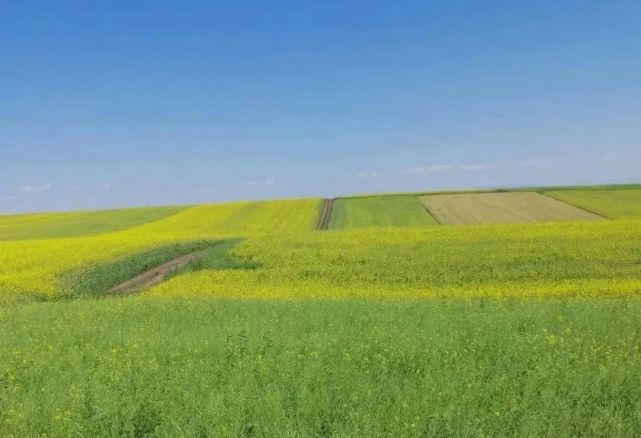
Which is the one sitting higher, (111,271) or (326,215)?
(326,215)

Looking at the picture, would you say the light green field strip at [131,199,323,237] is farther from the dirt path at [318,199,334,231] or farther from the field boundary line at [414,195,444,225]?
the field boundary line at [414,195,444,225]

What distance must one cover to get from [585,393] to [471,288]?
16099mm

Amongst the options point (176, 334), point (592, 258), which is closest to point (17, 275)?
point (176, 334)

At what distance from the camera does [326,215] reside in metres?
73.8

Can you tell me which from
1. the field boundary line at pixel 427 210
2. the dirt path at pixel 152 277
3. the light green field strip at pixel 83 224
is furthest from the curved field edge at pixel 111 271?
the light green field strip at pixel 83 224

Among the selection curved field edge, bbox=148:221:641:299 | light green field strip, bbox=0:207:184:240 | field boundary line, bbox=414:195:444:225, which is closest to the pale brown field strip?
field boundary line, bbox=414:195:444:225

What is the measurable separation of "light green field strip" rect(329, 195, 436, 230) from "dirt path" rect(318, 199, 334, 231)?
0.61 meters

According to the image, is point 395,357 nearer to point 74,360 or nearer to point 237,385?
point 237,385

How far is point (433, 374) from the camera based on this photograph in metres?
9.20

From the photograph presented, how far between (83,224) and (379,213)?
43.4 meters

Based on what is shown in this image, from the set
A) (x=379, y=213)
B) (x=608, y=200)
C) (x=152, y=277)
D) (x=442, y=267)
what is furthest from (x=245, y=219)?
(x=442, y=267)

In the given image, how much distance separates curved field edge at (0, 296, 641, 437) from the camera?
23.8 feet

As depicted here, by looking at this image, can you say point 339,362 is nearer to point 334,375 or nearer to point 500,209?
point 334,375

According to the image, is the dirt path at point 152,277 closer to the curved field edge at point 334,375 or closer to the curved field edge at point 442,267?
the curved field edge at point 442,267
